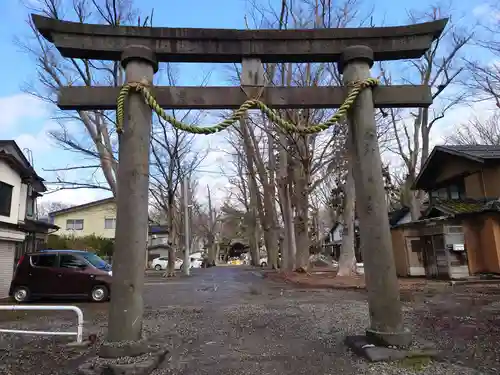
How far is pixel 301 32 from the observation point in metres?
5.82

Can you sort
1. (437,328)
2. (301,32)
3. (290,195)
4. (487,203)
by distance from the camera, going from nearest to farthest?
(301,32)
(437,328)
(487,203)
(290,195)

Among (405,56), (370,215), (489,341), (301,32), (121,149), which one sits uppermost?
(301,32)

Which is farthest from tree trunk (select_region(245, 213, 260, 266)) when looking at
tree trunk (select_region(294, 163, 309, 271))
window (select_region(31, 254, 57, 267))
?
window (select_region(31, 254, 57, 267))

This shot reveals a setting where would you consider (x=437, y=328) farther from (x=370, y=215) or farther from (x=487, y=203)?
(x=487, y=203)

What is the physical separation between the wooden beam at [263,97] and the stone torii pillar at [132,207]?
1.21 ft

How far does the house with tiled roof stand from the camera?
1694 centimetres

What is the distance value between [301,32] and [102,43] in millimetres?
2997

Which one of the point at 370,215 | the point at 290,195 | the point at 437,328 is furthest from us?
the point at 290,195

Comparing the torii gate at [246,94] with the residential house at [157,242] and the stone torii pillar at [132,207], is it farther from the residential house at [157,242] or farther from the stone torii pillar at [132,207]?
the residential house at [157,242]

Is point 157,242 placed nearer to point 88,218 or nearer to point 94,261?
point 88,218

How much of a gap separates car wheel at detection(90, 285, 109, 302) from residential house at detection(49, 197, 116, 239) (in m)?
33.2

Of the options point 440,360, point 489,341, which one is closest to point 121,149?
point 440,360

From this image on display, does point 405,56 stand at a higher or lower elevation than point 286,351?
higher

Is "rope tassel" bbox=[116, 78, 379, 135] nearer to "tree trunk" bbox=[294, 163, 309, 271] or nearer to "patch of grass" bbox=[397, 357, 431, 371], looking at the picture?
"patch of grass" bbox=[397, 357, 431, 371]
